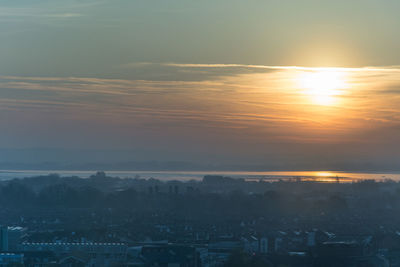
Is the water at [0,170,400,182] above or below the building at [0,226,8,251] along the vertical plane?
above

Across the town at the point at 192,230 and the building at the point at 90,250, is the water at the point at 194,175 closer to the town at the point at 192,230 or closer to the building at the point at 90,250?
the town at the point at 192,230

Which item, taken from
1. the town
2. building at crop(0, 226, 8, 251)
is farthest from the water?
building at crop(0, 226, 8, 251)

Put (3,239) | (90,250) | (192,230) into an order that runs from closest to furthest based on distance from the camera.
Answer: (90,250)
(3,239)
(192,230)

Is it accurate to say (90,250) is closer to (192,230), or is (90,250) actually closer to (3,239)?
(3,239)

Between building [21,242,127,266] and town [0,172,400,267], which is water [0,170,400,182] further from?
building [21,242,127,266]

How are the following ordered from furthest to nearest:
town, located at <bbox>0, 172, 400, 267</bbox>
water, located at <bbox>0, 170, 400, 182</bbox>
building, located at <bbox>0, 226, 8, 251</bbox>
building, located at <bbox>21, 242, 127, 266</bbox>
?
water, located at <bbox>0, 170, 400, 182</bbox>, building, located at <bbox>0, 226, 8, 251</bbox>, building, located at <bbox>21, 242, 127, 266</bbox>, town, located at <bbox>0, 172, 400, 267</bbox>

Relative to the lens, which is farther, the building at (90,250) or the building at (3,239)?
the building at (3,239)

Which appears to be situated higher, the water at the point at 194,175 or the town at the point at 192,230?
the water at the point at 194,175

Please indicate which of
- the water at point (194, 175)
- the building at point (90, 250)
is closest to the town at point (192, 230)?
the building at point (90, 250)

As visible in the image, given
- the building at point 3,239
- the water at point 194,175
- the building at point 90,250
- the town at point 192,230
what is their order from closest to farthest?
the town at point 192,230 < the building at point 90,250 < the building at point 3,239 < the water at point 194,175

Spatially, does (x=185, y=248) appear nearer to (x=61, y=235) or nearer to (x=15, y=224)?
(x=61, y=235)

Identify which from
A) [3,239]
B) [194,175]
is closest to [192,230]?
[3,239]
